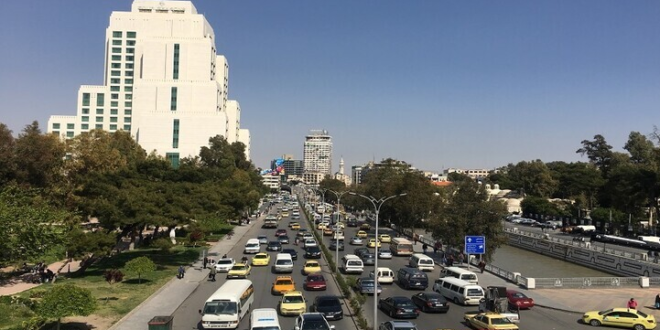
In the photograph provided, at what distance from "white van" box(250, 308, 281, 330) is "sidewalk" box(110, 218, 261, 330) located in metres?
6.02

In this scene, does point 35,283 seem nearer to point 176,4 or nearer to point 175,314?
point 175,314

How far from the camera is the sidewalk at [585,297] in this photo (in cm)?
3041

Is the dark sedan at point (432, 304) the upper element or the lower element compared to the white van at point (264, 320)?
lower

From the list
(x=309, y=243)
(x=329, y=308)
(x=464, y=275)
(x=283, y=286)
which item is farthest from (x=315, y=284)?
(x=309, y=243)

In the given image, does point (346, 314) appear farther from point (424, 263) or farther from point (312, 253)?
point (312, 253)

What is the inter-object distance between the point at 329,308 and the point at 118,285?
1668 centimetres

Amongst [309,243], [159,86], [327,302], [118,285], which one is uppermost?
[159,86]

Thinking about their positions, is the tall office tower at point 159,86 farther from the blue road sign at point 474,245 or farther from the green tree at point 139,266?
the blue road sign at point 474,245

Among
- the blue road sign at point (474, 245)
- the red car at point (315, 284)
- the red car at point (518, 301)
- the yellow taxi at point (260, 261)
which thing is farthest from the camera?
the yellow taxi at point (260, 261)

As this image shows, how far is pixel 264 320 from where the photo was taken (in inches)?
817

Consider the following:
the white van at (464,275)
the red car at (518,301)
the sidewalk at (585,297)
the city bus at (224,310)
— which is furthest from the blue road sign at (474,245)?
the city bus at (224,310)

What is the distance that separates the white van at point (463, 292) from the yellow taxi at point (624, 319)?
6092mm

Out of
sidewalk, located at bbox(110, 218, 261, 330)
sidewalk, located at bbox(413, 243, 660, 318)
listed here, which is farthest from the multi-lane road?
sidewalk, located at bbox(413, 243, 660, 318)

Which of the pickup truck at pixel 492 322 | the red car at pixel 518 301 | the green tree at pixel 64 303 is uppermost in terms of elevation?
the green tree at pixel 64 303
